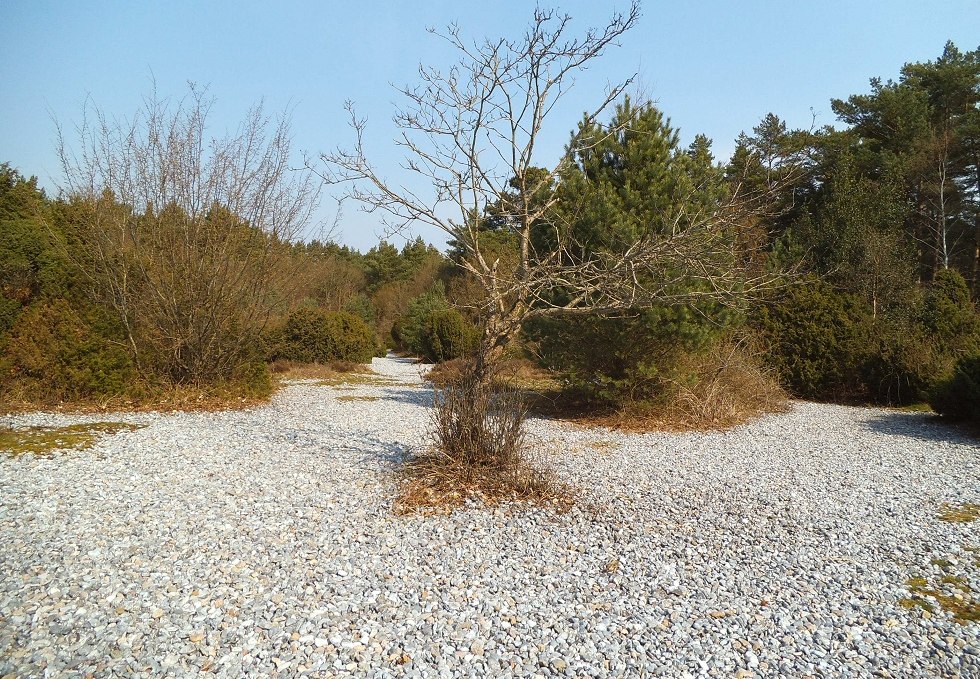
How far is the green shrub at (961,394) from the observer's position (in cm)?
729

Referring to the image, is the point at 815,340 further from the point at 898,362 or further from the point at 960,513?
the point at 960,513

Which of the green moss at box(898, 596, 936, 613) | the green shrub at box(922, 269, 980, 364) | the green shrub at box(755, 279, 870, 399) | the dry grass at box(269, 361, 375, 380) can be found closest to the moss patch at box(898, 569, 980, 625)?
the green moss at box(898, 596, 936, 613)

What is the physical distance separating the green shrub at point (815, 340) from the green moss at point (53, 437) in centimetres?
990

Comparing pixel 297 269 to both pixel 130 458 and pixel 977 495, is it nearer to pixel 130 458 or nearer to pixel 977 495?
pixel 130 458

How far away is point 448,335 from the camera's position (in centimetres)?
1786

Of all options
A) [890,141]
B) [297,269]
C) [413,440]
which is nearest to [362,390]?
[297,269]

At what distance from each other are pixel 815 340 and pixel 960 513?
639 cm

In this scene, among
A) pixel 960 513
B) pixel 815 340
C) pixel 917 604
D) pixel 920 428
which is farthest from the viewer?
pixel 815 340

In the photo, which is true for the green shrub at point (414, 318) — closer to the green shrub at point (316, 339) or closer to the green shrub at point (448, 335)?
Answer: the green shrub at point (448, 335)

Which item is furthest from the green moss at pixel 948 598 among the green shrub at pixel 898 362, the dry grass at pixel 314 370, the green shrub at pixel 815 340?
the dry grass at pixel 314 370

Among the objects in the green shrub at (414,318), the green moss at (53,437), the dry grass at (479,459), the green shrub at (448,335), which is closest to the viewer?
the dry grass at (479,459)

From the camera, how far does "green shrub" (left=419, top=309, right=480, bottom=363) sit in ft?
57.8

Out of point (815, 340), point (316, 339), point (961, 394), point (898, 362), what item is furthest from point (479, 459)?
point (316, 339)

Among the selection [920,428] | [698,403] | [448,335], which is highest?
[448,335]
